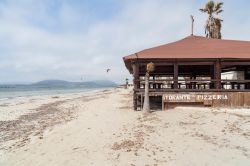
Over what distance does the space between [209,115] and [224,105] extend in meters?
2.79

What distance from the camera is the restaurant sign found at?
54.8 ft

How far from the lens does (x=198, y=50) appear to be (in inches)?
710

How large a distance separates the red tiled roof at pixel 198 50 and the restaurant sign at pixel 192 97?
88.4 inches

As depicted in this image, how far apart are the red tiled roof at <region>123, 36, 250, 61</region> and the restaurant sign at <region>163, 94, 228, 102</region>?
7.37ft

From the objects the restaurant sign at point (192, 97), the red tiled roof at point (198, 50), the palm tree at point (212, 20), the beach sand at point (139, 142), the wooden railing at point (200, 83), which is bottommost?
the beach sand at point (139, 142)

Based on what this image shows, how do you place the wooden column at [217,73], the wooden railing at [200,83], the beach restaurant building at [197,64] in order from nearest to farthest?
the beach restaurant building at [197,64] < the wooden column at [217,73] < the wooden railing at [200,83]

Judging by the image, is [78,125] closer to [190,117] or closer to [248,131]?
[190,117]

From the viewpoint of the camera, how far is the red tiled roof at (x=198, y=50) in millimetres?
17219

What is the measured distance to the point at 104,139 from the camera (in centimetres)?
1036

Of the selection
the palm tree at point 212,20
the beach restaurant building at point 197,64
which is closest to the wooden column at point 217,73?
the beach restaurant building at point 197,64

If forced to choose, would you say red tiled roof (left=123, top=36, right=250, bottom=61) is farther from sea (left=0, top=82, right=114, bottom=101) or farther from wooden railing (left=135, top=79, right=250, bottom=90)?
sea (left=0, top=82, right=114, bottom=101)

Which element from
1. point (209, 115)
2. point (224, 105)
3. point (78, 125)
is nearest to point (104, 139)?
point (78, 125)

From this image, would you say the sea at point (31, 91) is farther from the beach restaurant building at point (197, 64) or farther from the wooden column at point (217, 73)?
the wooden column at point (217, 73)

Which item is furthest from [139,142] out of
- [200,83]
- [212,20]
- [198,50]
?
[212,20]
